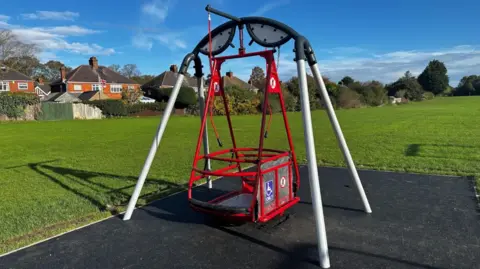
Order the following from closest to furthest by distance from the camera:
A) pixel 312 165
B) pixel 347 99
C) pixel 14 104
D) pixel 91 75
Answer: pixel 312 165, pixel 14 104, pixel 347 99, pixel 91 75

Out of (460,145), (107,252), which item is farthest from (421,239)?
(460,145)

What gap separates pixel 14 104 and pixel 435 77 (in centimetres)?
8665

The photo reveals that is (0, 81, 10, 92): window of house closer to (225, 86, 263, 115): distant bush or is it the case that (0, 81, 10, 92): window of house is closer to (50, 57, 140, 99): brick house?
(50, 57, 140, 99): brick house

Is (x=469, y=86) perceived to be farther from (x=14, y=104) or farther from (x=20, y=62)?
(x=20, y=62)

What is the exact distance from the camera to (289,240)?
417 cm

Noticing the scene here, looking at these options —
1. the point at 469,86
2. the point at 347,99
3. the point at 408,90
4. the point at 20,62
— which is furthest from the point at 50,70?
the point at 469,86

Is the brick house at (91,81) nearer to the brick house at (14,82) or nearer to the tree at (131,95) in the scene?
the brick house at (14,82)

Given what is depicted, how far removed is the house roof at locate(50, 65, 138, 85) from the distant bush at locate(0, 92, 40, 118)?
88.7 feet

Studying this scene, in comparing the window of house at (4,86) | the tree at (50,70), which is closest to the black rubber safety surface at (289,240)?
the window of house at (4,86)

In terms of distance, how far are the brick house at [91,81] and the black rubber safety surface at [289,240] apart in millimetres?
55241

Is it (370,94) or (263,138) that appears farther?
(370,94)

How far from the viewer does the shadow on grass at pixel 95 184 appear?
6.03 metres

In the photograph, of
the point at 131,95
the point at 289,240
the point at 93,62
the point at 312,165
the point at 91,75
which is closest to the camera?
the point at 312,165

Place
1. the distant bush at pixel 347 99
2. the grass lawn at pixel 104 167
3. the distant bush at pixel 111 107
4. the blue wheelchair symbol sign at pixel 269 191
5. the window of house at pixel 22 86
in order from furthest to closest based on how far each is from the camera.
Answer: the window of house at pixel 22 86 < the distant bush at pixel 347 99 < the distant bush at pixel 111 107 < the grass lawn at pixel 104 167 < the blue wheelchair symbol sign at pixel 269 191
